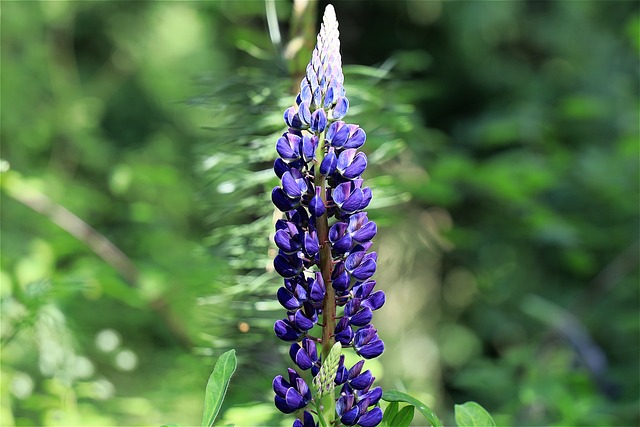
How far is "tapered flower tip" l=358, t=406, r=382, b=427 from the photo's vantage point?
0.74 meters

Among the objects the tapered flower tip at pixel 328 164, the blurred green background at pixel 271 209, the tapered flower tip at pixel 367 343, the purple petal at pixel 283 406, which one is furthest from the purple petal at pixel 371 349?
the blurred green background at pixel 271 209

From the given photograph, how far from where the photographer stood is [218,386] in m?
0.70

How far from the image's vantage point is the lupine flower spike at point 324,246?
75 cm

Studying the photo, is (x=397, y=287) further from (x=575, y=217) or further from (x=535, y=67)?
(x=535, y=67)

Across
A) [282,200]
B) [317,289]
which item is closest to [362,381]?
[317,289]

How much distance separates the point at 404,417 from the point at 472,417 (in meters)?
0.08

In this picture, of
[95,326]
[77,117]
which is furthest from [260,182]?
[77,117]

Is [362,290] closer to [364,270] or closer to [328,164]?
[364,270]

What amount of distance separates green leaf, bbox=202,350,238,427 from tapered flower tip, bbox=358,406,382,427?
0.55 feet

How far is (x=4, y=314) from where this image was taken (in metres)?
1.22

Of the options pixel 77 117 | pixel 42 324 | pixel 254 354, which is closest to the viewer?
pixel 254 354

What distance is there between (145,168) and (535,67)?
2480 mm

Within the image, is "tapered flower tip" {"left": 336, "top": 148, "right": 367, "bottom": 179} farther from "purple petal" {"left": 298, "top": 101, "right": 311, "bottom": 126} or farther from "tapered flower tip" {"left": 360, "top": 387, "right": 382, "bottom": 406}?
"tapered flower tip" {"left": 360, "top": 387, "right": 382, "bottom": 406}

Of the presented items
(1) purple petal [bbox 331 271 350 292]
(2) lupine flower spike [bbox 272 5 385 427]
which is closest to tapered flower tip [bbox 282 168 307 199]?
(2) lupine flower spike [bbox 272 5 385 427]
